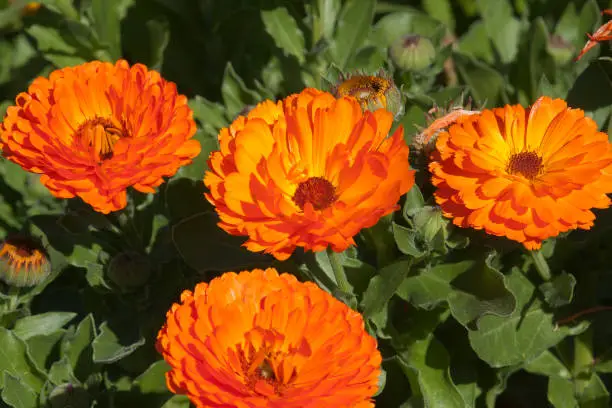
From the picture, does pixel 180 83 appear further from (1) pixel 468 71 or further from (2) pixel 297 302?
(2) pixel 297 302

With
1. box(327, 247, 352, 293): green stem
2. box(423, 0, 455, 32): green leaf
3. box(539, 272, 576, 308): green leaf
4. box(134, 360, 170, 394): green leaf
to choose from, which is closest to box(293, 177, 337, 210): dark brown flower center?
box(327, 247, 352, 293): green stem

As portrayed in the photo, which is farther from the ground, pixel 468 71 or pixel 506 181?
pixel 506 181

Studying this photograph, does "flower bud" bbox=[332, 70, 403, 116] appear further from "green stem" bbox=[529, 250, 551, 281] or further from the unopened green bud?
"green stem" bbox=[529, 250, 551, 281]

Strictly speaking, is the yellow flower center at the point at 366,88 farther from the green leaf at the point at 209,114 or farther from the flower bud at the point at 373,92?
the green leaf at the point at 209,114

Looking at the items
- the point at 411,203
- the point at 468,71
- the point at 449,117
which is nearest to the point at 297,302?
the point at 411,203

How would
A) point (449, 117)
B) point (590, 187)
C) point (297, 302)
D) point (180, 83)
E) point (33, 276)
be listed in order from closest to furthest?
point (297, 302) → point (590, 187) → point (449, 117) → point (33, 276) → point (180, 83)

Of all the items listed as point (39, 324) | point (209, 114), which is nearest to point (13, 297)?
point (39, 324)
